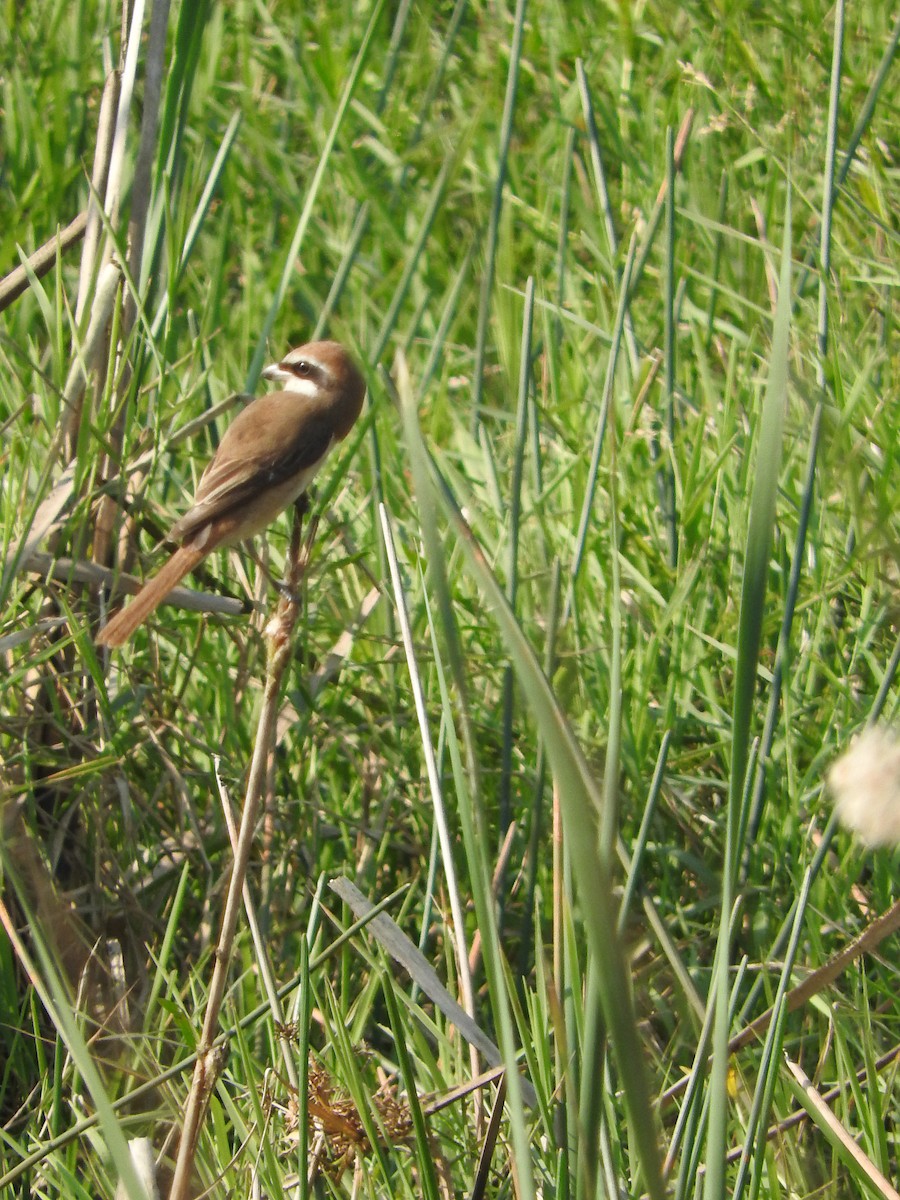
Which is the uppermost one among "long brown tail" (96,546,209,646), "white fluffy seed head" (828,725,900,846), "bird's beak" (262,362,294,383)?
"white fluffy seed head" (828,725,900,846)

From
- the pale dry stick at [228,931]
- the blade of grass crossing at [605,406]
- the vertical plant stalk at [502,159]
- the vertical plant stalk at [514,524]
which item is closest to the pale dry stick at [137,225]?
the vertical plant stalk at [502,159]

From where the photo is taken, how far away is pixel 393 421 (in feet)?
12.5

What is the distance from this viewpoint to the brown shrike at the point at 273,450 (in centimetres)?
278

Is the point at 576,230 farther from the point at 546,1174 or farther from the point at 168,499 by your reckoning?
the point at 546,1174

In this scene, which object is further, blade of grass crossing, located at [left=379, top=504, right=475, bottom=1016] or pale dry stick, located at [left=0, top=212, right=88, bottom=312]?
pale dry stick, located at [left=0, top=212, right=88, bottom=312]

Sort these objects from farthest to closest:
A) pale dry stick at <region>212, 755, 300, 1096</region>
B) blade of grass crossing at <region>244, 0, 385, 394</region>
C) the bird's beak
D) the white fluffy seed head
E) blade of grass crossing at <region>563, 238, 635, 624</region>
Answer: the bird's beak, blade of grass crossing at <region>244, 0, 385, 394</region>, blade of grass crossing at <region>563, 238, 635, 624</region>, pale dry stick at <region>212, 755, 300, 1096</region>, the white fluffy seed head

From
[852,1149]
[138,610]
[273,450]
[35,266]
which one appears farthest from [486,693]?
[852,1149]

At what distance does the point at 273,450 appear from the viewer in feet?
9.78

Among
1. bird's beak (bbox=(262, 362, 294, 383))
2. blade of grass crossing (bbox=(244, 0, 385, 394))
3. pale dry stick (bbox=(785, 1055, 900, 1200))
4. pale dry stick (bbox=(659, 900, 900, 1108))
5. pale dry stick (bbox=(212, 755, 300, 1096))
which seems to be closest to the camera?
Result: pale dry stick (bbox=(659, 900, 900, 1108))

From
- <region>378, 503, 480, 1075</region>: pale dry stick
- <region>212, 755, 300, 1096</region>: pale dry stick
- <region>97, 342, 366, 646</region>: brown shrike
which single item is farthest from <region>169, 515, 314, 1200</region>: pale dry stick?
<region>97, 342, 366, 646</region>: brown shrike

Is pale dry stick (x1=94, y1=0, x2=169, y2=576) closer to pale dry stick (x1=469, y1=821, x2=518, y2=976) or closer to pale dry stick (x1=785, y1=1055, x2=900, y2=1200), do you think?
pale dry stick (x1=469, y1=821, x2=518, y2=976)

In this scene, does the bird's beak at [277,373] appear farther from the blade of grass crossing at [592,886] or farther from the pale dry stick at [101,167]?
the blade of grass crossing at [592,886]

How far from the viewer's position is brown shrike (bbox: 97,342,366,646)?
2779mm

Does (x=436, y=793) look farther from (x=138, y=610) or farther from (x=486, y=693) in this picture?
(x=486, y=693)
